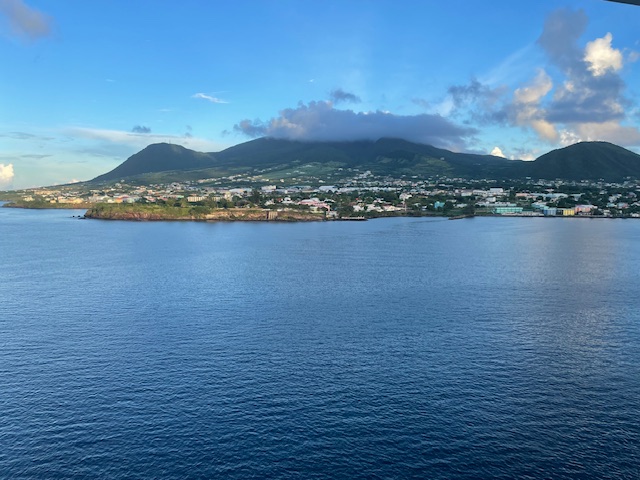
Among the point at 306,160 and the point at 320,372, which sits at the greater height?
the point at 306,160

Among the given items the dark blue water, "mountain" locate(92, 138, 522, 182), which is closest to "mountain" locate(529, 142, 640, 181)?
"mountain" locate(92, 138, 522, 182)

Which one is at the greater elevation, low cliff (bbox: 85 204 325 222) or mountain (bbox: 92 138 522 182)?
mountain (bbox: 92 138 522 182)

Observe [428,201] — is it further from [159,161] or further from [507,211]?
[159,161]

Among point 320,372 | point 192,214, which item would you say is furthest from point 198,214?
point 320,372

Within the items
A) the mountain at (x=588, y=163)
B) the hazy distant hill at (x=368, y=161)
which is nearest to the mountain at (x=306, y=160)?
the hazy distant hill at (x=368, y=161)

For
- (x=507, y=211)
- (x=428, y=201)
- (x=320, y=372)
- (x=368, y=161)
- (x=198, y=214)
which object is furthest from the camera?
(x=368, y=161)

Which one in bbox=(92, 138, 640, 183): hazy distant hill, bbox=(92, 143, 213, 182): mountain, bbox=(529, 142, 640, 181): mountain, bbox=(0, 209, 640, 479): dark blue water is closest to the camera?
bbox=(0, 209, 640, 479): dark blue water

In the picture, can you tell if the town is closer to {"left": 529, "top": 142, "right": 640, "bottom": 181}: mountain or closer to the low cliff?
the low cliff

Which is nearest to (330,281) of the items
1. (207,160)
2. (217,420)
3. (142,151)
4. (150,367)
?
(150,367)
